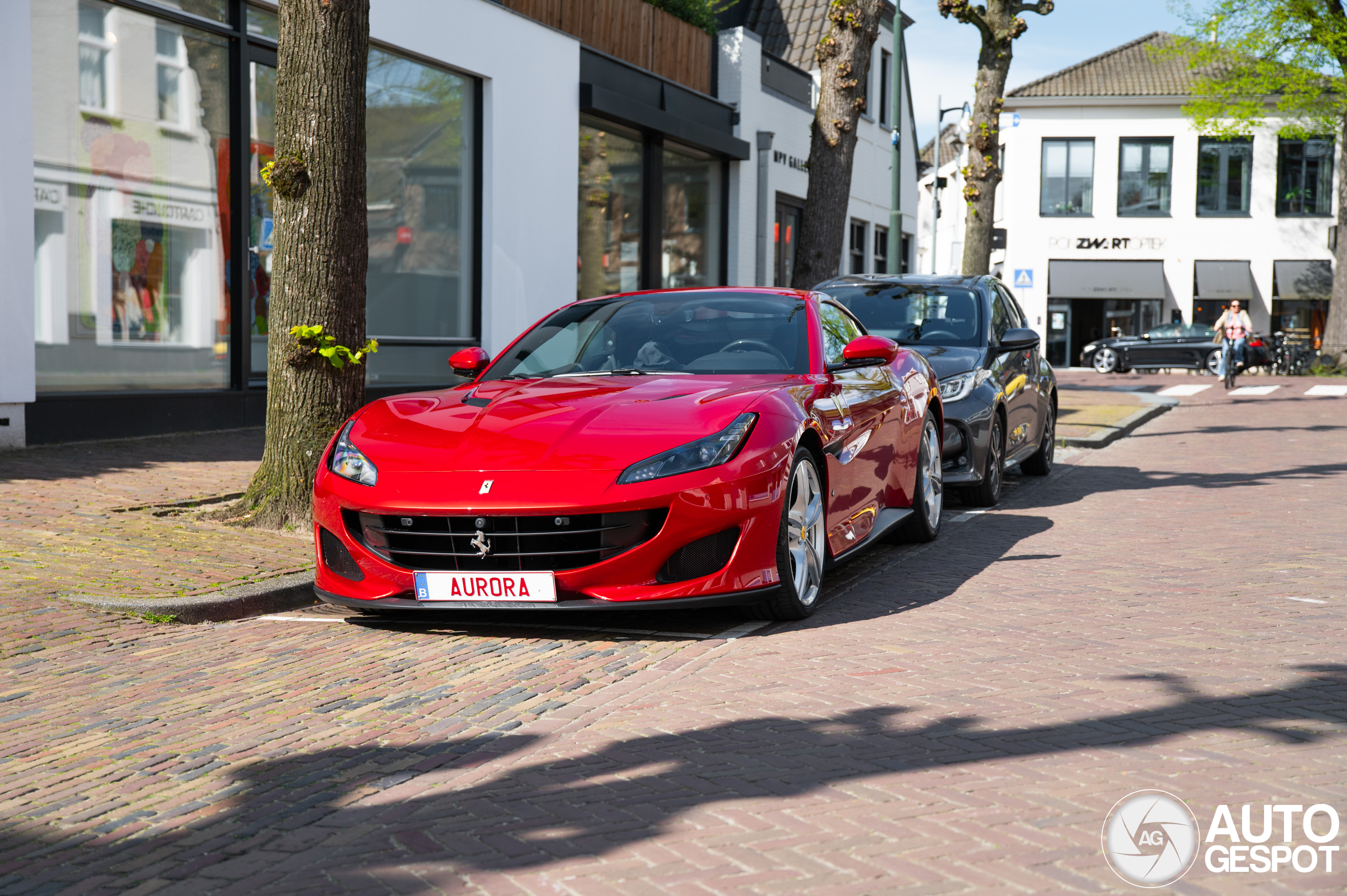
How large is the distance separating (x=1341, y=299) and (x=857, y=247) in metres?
14.2

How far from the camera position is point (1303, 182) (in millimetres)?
47000

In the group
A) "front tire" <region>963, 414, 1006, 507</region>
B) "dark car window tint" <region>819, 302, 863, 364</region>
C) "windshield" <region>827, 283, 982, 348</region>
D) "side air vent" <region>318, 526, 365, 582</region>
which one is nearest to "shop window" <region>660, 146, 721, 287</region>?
"windshield" <region>827, 283, 982, 348</region>

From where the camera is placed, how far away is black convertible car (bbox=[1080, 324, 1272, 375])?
38969 mm

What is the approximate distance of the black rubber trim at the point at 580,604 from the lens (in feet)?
18.0

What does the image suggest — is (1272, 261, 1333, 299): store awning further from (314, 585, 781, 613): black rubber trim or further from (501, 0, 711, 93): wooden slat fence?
(314, 585, 781, 613): black rubber trim

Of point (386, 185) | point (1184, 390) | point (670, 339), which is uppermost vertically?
point (386, 185)

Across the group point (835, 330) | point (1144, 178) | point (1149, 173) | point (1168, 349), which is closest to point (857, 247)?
point (1168, 349)

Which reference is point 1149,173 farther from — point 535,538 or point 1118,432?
point 535,538

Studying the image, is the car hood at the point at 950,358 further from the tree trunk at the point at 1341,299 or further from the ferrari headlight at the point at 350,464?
the tree trunk at the point at 1341,299

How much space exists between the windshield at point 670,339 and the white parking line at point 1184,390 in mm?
21600

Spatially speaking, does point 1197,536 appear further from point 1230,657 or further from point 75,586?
point 75,586

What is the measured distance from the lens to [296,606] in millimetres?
6609

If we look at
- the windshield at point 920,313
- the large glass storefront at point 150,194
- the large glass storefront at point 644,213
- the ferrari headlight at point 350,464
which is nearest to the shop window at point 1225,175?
the large glass storefront at point 644,213

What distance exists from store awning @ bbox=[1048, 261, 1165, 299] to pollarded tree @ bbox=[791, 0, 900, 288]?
34973mm
